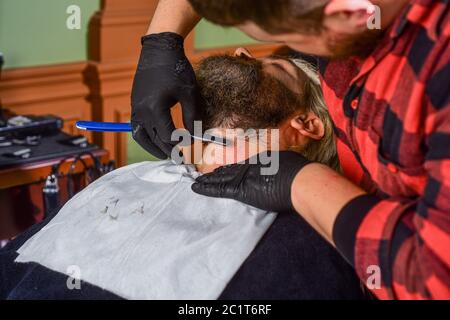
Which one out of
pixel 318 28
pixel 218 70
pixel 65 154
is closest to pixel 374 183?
pixel 318 28

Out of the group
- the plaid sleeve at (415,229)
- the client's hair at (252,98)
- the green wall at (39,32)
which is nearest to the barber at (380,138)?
the plaid sleeve at (415,229)

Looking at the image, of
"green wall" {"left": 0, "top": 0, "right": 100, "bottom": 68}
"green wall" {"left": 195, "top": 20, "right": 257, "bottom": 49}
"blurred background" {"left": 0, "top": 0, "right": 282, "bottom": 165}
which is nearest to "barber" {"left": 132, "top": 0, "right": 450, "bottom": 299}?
"blurred background" {"left": 0, "top": 0, "right": 282, "bottom": 165}

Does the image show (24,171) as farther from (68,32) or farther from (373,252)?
(373,252)

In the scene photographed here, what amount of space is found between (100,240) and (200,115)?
0.38m

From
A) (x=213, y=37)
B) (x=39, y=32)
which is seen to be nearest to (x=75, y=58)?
(x=39, y=32)

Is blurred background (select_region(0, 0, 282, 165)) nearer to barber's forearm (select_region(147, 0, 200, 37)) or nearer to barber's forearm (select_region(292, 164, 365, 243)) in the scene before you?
barber's forearm (select_region(147, 0, 200, 37))

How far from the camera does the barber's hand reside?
142 cm

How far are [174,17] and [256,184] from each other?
0.53 meters

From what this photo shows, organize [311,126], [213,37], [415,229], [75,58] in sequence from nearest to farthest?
[415,229] < [311,126] < [75,58] < [213,37]

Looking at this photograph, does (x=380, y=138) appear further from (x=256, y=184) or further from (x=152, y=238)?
(x=152, y=238)

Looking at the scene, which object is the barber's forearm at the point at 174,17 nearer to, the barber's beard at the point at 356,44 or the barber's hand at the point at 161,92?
the barber's hand at the point at 161,92

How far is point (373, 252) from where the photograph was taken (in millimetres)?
968

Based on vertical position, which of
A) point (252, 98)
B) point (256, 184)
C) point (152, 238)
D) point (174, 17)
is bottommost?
point (152, 238)

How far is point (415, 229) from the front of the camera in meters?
0.93
